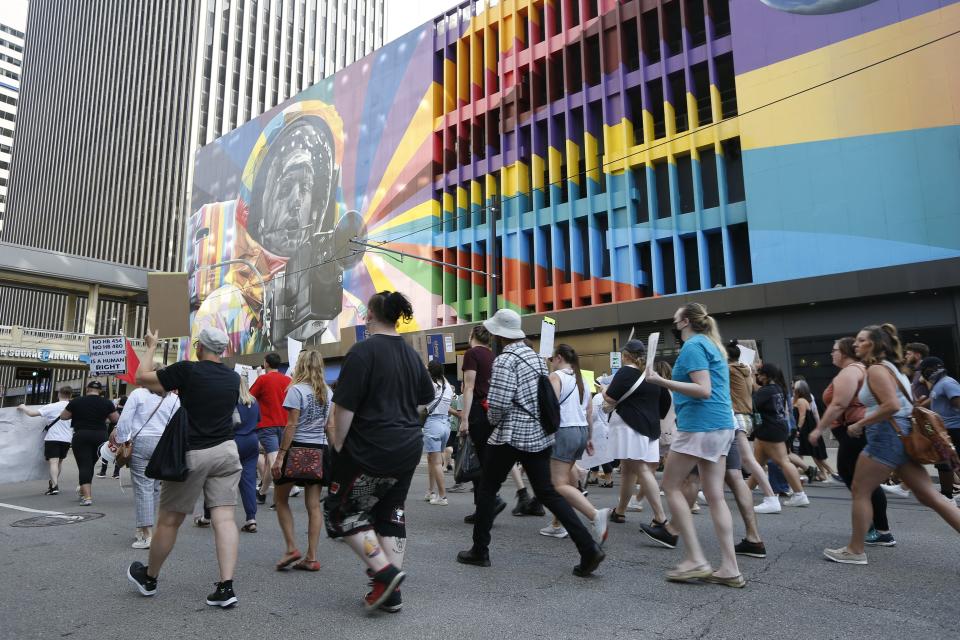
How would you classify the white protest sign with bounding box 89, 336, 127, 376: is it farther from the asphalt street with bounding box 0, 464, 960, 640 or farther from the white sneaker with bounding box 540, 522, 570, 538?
the white sneaker with bounding box 540, 522, 570, 538

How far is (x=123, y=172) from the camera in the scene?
284 ft

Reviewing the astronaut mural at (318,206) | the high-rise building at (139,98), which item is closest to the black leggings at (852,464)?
the astronaut mural at (318,206)

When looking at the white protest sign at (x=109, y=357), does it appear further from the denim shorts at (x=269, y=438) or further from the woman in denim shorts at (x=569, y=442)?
the woman in denim shorts at (x=569, y=442)

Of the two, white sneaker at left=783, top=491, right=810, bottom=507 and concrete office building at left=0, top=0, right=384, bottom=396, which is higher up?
concrete office building at left=0, top=0, right=384, bottom=396

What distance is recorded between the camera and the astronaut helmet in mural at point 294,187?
35.1m

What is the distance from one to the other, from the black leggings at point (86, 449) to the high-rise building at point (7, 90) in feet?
422

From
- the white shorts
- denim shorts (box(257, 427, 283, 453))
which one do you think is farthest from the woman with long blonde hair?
the white shorts

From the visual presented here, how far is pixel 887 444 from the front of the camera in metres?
4.33

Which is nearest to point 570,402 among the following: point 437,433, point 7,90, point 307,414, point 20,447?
point 307,414

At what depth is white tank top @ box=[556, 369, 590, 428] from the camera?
559 cm

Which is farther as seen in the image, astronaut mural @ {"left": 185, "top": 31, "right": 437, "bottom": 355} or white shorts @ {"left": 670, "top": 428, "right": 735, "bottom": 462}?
astronaut mural @ {"left": 185, "top": 31, "right": 437, "bottom": 355}

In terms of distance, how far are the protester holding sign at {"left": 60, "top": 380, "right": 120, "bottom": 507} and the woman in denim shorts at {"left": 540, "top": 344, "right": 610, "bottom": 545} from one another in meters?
6.74

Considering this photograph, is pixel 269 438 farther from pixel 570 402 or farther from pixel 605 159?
pixel 605 159

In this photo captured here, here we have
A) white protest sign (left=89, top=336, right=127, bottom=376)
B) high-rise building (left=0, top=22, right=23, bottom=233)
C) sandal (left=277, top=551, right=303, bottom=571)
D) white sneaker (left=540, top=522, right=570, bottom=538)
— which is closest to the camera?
sandal (left=277, top=551, right=303, bottom=571)
